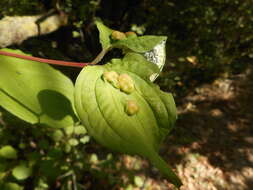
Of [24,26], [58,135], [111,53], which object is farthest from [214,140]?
[24,26]

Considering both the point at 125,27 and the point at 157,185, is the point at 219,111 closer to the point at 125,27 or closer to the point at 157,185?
the point at 157,185

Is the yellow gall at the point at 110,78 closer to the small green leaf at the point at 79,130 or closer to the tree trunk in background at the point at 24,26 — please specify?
the tree trunk in background at the point at 24,26

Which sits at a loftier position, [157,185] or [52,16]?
[52,16]

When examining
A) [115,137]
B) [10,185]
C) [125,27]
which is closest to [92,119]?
[115,137]

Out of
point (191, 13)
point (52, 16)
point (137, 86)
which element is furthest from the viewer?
point (191, 13)

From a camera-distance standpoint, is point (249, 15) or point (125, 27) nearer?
point (125, 27)

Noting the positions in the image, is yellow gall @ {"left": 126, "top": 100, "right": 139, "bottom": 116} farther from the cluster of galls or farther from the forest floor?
the forest floor
